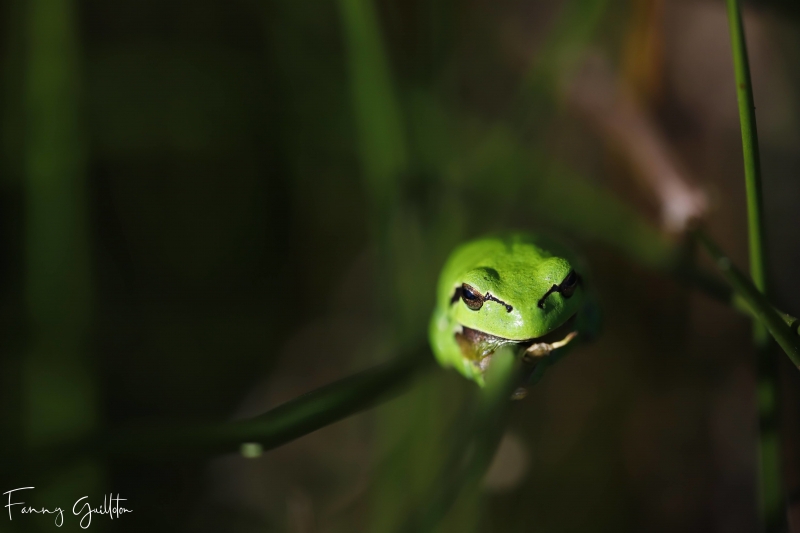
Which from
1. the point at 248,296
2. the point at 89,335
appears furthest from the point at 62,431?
the point at 248,296

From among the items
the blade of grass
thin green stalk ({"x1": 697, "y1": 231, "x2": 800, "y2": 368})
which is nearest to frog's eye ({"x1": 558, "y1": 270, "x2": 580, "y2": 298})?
thin green stalk ({"x1": 697, "y1": 231, "x2": 800, "y2": 368})

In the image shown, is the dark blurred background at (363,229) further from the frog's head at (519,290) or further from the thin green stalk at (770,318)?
the thin green stalk at (770,318)

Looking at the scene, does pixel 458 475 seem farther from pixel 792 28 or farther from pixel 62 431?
pixel 792 28

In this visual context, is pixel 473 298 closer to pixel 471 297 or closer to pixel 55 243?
pixel 471 297

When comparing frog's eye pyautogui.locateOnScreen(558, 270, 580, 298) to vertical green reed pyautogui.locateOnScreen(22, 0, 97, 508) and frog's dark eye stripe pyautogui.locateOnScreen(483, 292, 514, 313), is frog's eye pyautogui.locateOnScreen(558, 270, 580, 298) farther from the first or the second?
vertical green reed pyautogui.locateOnScreen(22, 0, 97, 508)

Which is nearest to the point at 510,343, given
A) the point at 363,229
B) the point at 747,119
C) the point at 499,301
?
the point at 499,301

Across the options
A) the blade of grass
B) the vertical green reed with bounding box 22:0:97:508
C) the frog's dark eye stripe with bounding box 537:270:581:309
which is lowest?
the blade of grass
